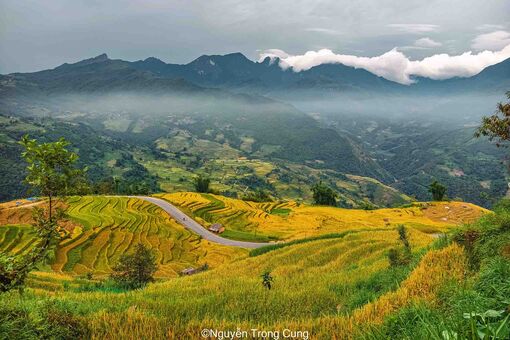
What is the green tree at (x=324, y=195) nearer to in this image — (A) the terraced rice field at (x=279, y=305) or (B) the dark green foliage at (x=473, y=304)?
(A) the terraced rice field at (x=279, y=305)

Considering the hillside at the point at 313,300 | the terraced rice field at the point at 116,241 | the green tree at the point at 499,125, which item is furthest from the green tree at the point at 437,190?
the green tree at the point at 499,125

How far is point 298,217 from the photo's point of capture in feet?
318

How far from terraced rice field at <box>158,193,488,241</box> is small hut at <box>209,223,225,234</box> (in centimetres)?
156

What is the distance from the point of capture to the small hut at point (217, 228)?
271 feet

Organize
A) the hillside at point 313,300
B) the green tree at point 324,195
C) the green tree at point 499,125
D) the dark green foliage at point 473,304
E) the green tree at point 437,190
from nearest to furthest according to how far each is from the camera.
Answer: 1. the dark green foliage at point 473,304
2. the hillside at point 313,300
3. the green tree at point 499,125
4. the green tree at point 437,190
5. the green tree at point 324,195

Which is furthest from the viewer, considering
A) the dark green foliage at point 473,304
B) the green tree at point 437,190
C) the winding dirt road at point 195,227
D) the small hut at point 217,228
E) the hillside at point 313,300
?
the green tree at point 437,190

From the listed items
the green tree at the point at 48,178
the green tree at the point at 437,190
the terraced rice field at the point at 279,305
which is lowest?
the green tree at the point at 437,190

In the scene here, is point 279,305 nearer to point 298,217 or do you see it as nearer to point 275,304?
point 275,304

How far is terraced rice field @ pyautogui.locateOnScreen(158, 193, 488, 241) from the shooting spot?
8088cm

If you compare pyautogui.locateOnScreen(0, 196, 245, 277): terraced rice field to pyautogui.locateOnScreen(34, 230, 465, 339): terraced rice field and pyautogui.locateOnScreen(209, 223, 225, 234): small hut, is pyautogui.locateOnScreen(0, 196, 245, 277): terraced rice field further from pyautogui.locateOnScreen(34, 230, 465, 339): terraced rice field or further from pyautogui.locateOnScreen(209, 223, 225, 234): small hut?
pyautogui.locateOnScreen(34, 230, 465, 339): terraced rice field

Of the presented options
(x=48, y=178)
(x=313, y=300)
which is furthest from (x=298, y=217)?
(x=48, y=178)

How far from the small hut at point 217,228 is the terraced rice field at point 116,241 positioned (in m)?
6.94

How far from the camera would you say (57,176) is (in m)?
6.21

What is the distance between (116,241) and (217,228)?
85.0ft
